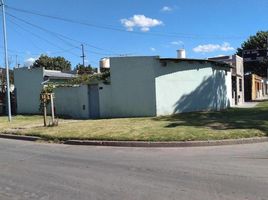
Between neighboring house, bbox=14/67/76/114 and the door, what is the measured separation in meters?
6.61

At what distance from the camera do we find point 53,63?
8731cm

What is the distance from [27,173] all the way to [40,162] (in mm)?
1571

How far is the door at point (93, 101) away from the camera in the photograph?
26.0m

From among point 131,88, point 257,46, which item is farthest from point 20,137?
point 257,46

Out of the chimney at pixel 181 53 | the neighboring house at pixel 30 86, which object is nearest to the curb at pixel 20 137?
the neighboring house at pixel 30 86

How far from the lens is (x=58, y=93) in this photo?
28.7m

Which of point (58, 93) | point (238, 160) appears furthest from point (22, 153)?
point (58, 93)

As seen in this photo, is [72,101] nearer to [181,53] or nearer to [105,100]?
[105,100]

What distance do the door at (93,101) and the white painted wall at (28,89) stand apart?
21.7ft

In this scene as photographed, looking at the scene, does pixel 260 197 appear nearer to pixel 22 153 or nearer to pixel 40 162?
Result: pixel 40 162

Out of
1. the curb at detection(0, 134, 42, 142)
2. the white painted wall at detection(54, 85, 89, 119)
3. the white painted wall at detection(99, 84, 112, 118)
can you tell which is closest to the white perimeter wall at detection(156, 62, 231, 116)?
the white painted wall at detection(99, 84, 112, 118)

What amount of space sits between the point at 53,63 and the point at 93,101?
63.0m

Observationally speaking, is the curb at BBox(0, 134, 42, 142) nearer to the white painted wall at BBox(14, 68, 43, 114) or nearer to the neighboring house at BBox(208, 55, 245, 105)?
the white painted wall at BBox(14, 68, 43, 114)

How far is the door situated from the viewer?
2602 centimetres
